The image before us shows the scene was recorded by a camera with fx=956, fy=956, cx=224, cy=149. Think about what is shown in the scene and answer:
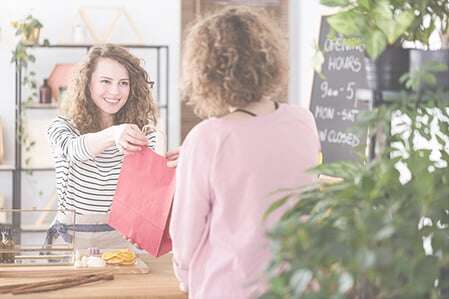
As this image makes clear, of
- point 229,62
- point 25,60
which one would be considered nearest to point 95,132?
point 229,62

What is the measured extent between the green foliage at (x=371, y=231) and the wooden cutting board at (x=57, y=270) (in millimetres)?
889

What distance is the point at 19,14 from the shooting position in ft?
20.6

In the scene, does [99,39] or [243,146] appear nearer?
[243,146]

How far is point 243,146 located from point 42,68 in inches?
171

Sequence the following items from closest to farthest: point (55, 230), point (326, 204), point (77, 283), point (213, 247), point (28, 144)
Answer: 1. point (326, 204)
2. point (213, 247)
3. point (77, 283)
4. point (55, 230)
5. point (28, 144)

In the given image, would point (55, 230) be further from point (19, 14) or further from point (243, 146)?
point (19, 14)

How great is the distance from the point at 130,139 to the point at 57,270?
46 centimetres

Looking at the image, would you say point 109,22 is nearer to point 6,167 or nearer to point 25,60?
point 25,60

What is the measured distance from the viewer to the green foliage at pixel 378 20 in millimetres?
2113

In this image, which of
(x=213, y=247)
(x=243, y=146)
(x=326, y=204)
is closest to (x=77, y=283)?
(x=213, y=247)

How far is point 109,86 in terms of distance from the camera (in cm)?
333

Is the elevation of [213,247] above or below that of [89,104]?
below

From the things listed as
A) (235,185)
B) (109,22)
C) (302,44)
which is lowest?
(235,185)

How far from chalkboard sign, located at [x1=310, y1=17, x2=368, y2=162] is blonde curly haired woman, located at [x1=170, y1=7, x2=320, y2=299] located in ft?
9.39
